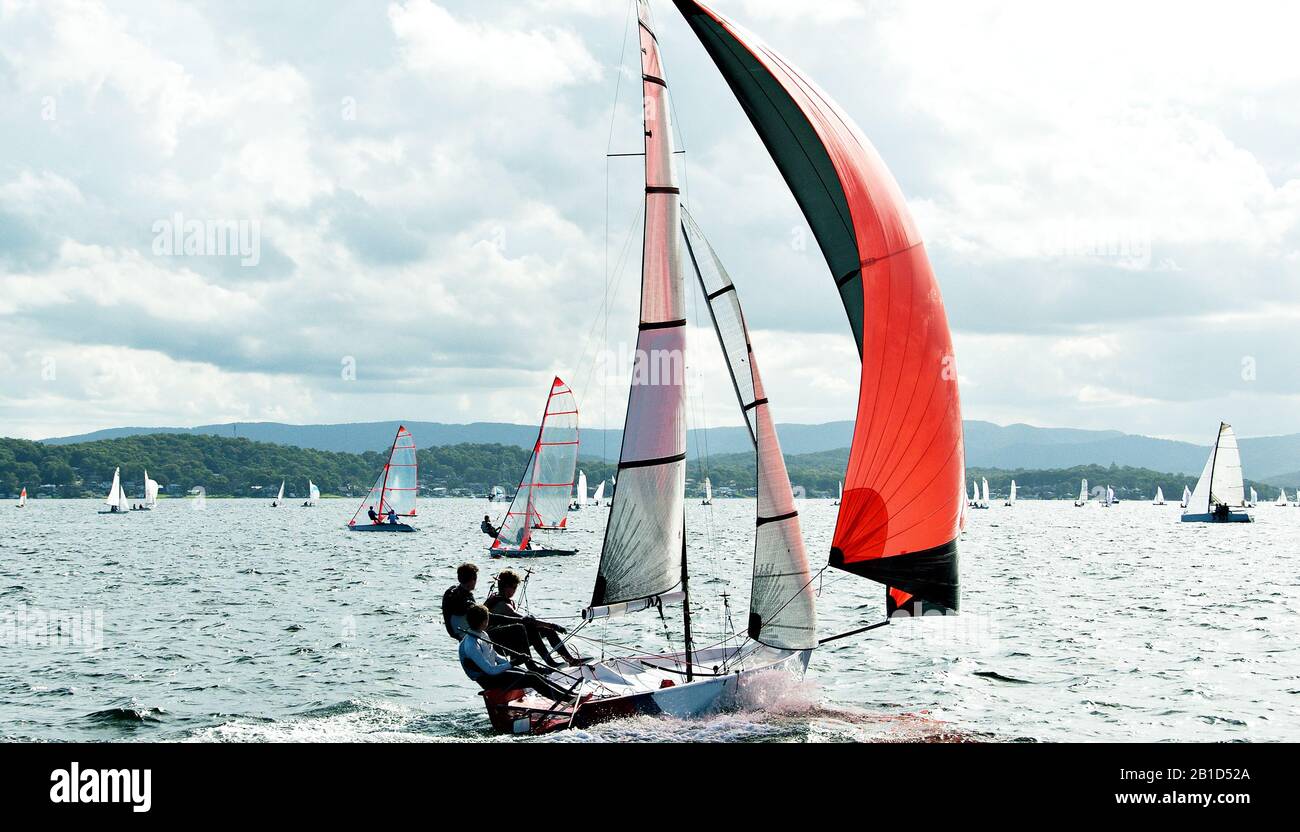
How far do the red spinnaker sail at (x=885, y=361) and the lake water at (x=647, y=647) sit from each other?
237 cm

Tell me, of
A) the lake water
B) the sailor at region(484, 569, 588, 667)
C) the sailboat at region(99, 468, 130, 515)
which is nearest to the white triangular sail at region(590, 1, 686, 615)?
the sailor at region(484, 569, 588, 667)

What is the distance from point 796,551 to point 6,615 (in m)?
20.6

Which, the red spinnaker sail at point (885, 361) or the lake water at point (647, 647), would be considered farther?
the lake water at point (647, 647)

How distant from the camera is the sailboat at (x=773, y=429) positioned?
1094 centimetres

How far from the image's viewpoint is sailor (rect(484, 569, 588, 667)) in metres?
12.5

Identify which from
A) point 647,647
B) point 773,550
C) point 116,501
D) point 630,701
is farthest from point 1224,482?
point 116,501

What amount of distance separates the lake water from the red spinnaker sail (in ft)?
7.78

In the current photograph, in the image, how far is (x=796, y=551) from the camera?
41.4 feet

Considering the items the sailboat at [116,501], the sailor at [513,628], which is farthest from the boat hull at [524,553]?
the sailboat at [116,501]

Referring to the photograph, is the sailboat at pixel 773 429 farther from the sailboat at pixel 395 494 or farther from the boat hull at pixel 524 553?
the sailboat at pixel 395 494

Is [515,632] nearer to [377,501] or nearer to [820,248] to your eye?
[820,248]

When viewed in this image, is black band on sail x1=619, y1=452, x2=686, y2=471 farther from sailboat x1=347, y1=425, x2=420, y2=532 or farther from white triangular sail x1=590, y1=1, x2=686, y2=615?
sailboat x1=347, y1=425, x2=420, y2=532

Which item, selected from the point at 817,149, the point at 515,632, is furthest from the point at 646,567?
the point at 817,149
